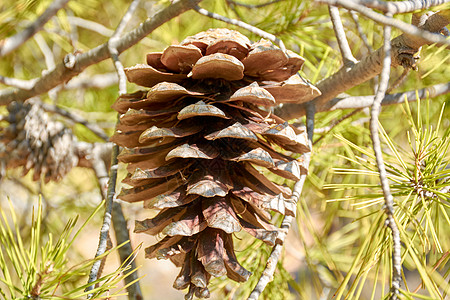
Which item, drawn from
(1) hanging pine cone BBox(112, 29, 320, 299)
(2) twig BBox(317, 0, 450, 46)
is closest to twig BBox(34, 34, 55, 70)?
(1) hanging pine cone BBox(112, 29, 320, 299)

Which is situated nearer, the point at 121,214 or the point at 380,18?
the point at 380,18

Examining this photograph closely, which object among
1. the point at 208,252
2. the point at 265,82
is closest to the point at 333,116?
the point at 265,82

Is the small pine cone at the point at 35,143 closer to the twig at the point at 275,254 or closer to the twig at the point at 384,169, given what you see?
the twig at the point at 275,254

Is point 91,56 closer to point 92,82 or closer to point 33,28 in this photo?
point 33,28

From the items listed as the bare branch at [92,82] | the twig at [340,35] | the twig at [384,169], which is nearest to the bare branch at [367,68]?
the twig at [340,35]

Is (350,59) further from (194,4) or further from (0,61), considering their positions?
(0,61)

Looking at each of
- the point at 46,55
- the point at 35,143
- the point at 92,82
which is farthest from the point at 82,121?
the point at 92,82

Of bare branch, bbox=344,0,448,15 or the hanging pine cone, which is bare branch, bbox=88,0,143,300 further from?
bare branch, bbox=344,0,448,15
